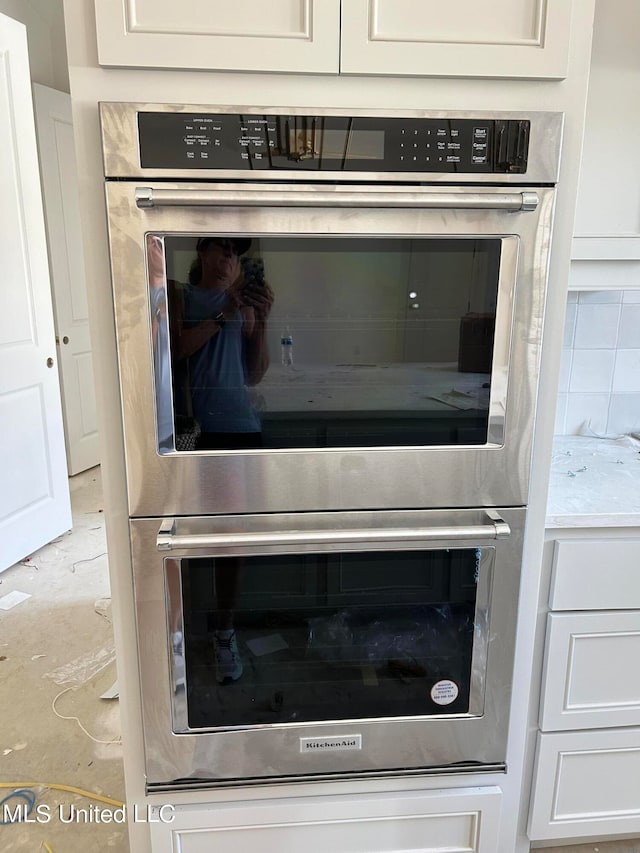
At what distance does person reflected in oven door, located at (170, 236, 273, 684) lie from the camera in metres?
0.93

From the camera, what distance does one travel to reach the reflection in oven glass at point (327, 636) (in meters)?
1.08

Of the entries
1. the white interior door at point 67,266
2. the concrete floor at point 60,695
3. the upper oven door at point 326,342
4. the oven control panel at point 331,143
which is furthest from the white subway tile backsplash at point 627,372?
the white interior door at point 67,266

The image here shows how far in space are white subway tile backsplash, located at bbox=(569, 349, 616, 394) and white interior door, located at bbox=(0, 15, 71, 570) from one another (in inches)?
86.6

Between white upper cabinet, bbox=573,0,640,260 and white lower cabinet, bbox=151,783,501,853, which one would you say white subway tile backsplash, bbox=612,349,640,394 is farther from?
white lower cabinet, bbox=151,783,501,853

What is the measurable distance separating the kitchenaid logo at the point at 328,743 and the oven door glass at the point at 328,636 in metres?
0.04

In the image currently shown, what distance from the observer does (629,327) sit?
167 centimetres

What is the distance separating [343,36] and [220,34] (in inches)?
7.3

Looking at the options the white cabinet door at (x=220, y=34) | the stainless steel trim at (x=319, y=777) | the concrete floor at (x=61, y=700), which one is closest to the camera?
the white cabinet door at (x=220, y=34)

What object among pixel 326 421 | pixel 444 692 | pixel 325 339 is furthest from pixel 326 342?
pixel 444 692

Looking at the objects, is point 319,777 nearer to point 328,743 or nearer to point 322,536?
point 328,743

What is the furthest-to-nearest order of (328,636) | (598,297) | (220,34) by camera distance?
(598,297)
(328,636)
(220,34)

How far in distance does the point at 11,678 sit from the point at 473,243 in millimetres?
2053

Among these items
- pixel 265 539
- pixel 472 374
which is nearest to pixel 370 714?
pixel 265 539

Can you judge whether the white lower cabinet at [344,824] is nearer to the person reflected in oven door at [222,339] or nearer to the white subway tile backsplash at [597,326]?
the person reflected in oven door at [222,339]
